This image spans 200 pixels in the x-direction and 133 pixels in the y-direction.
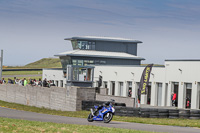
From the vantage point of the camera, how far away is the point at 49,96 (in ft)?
153

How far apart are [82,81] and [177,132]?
2741 cm

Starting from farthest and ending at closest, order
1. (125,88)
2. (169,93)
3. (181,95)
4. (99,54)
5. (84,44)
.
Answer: (84,44) → (99,54) → (125,88) → (169,93) → (181,95)

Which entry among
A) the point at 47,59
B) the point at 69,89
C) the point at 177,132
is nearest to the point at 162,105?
the point at 69,89

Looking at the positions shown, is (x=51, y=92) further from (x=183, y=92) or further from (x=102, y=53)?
(x=102, y=53)

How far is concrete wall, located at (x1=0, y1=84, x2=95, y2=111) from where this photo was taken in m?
38.6

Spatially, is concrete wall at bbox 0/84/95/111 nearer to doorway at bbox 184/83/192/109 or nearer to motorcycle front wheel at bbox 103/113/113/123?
doorway at bbox 184/83/192/109

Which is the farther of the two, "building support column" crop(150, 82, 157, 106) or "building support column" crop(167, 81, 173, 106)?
"building support column" crop(150, 82, 157, 106)

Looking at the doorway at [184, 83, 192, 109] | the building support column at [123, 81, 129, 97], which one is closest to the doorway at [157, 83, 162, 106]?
the doorway at [184, 83, 192, 109]

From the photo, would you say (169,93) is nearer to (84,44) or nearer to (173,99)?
(173,99)

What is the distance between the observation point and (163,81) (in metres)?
45.6

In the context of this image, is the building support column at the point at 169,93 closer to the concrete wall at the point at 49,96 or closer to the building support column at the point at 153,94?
the building support column at the point at 153,94

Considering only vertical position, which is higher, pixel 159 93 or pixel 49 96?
pixel 159 93

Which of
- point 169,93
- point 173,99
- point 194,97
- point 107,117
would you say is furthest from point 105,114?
point 169,93

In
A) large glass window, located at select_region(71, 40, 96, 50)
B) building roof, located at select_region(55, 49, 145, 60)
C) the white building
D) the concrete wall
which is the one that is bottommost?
the concrete wall
